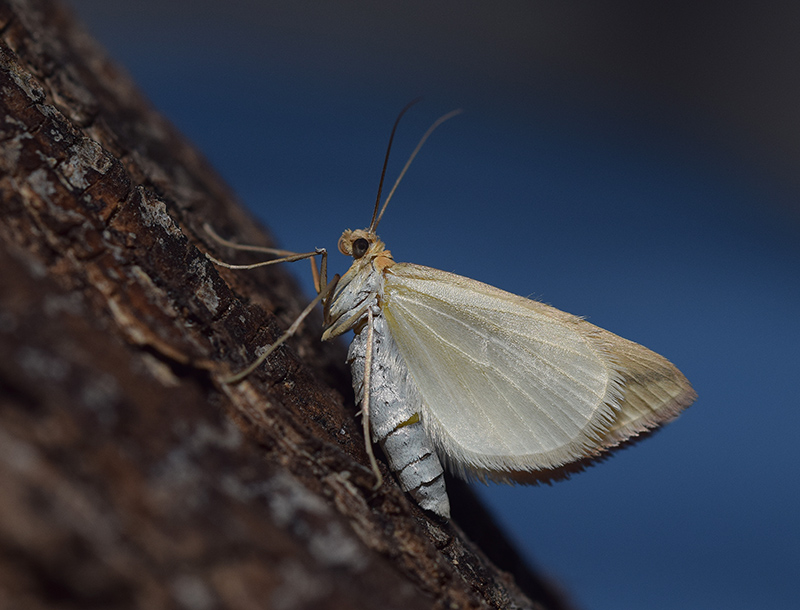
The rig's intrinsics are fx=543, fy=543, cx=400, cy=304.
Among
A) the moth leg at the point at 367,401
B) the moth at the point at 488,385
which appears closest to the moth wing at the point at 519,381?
the moth at the point at 488,385

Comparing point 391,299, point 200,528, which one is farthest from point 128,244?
point 391,299

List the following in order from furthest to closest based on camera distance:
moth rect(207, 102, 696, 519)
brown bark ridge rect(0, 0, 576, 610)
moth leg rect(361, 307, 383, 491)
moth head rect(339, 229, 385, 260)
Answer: moth head rect(339, 229, 385, 260) < moth rect(207, 102, 696, 519) < moth leg rect(361, 307, 383, 491) < brown bark ridge rect(0, 0, 576, 610)

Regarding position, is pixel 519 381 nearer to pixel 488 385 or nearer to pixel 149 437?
pixel 488 385

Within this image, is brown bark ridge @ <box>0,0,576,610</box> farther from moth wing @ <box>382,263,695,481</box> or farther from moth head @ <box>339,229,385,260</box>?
moth head @ <box>339,229,385,260</box>

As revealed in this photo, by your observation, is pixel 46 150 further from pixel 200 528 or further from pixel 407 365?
pixel 407 365

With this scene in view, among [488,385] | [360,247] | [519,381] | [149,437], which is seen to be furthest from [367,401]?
[149,437]

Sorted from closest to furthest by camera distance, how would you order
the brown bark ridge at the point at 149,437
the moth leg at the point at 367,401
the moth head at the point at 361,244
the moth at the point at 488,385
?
the brown bark ridge at the point at 149,437
the moth leg at the point at 367,401
the moth at the point at 488,385
the moth head at the point at 361,244

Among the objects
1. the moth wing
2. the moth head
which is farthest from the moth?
the moth head

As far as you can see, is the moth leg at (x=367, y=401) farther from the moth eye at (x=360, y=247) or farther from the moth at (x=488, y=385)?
the moth eye at (x=360, y=247)
